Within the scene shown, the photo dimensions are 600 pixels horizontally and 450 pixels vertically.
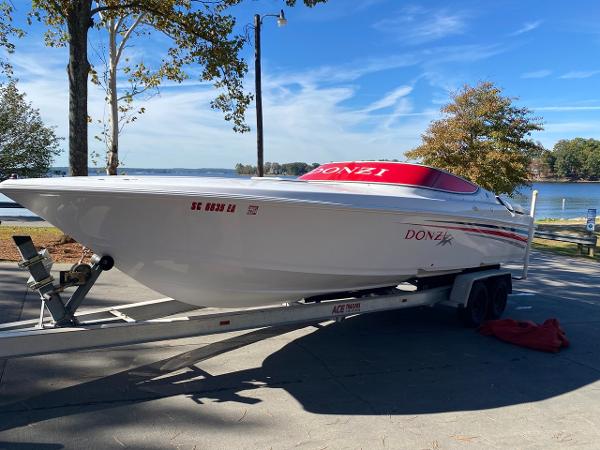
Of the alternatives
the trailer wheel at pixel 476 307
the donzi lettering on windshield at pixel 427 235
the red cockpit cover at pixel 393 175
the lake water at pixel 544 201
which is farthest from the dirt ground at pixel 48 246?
the trailer wheel at pixel 476 307

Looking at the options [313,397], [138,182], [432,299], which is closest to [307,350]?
[313,397]

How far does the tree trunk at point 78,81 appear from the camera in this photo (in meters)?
10.0

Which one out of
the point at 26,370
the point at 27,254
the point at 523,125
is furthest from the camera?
the point at 523,125

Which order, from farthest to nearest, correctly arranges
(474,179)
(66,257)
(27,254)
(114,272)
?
1. (474,179)
2. (66,257)
3. (114,272)
4. (27,254)

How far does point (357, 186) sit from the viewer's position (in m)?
5.52

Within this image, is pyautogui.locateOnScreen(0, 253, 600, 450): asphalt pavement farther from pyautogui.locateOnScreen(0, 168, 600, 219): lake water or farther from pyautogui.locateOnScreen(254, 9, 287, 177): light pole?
pyautogui.locateOnScreen(254, 9, 287, 177): light pole

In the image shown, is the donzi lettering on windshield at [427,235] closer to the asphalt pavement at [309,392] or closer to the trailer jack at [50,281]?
the asphalt pavement at [309,392]

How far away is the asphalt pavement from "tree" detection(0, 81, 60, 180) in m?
14.4

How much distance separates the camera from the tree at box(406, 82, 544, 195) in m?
16.8

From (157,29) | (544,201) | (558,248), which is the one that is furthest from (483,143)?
(544,201)

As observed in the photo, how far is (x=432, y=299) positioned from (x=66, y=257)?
258 inches

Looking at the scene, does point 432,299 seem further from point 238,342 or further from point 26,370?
point 26,370

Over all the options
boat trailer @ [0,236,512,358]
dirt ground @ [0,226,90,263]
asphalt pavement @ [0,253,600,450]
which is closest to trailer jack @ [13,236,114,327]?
boat trailer @ [0,236,512,358]

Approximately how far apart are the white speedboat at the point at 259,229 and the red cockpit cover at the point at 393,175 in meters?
0.02
